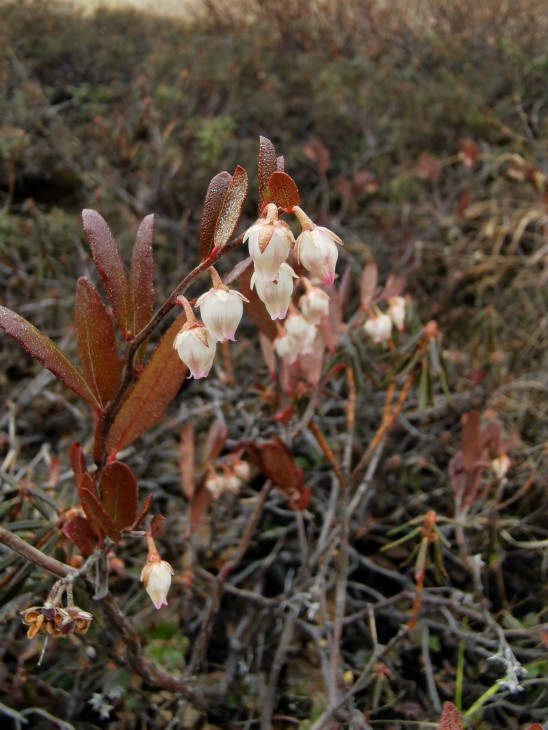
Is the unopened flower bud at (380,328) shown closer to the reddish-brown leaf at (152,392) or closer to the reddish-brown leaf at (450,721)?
the reddish-brown leaf at (152,392)

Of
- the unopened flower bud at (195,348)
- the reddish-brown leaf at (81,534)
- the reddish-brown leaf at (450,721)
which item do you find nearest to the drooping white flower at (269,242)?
the unopened flower bud at (195,348)

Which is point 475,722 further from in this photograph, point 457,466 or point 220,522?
point 220,522

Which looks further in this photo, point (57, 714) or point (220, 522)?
point (220, 522)

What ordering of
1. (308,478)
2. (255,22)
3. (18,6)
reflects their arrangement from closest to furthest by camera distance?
(308,478)
(18,6)
(255,22)

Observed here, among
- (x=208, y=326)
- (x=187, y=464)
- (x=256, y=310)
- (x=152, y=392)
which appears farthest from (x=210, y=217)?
(x=187, y=464)

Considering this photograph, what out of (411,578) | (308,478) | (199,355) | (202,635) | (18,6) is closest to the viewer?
(199,355)

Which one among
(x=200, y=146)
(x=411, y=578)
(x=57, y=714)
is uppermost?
(x=200, y=146)

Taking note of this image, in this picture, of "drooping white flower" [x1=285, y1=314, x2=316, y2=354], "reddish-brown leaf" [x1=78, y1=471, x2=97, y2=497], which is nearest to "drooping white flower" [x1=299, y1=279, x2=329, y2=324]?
"drooping white flower" [x1=285, y1=314, x2=316, y2=354]

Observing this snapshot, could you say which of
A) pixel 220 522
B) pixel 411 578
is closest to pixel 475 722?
pixel 411 578
